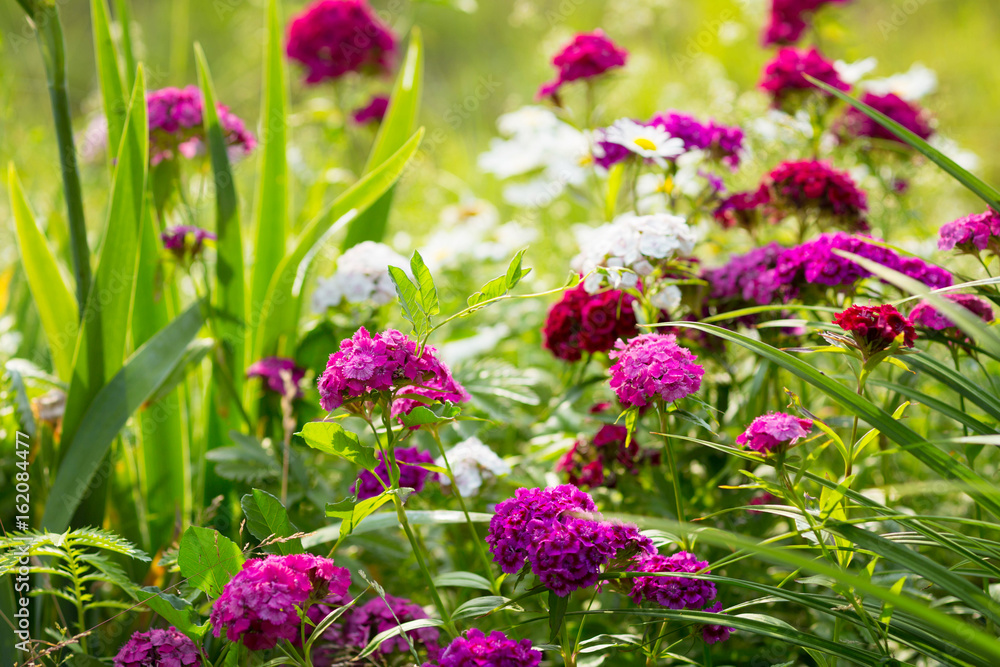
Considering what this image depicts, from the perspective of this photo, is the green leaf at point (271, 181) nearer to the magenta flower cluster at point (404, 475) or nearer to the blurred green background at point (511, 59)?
the blurred green background at point (511, 59)

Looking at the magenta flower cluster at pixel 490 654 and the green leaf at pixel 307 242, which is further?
the green leaf at pixel 307 242

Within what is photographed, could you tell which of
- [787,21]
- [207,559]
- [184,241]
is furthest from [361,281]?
[787,21]

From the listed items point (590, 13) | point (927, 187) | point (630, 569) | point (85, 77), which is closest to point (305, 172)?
point (927, 187)

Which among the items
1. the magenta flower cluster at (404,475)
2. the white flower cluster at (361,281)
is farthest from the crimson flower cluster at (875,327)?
the white flower cluster at (361,281)

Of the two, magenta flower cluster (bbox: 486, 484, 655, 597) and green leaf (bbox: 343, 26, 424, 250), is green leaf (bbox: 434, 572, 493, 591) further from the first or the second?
green leaf (bbox: 343, 26, 424, 250)

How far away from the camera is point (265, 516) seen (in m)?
1.06

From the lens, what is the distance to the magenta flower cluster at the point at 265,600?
88 cm

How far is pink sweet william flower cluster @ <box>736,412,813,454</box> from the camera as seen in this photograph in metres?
0.96

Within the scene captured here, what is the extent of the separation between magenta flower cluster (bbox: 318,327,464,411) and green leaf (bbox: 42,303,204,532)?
61cm

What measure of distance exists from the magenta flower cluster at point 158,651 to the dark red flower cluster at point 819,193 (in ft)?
4.67

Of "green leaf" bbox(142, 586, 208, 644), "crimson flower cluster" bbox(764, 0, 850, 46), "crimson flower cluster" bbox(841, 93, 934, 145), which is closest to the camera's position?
"green leaf" bbox(142, 586, 208, 644)

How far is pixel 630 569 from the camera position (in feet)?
3.44

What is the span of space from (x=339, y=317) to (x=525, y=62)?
4.47 meters

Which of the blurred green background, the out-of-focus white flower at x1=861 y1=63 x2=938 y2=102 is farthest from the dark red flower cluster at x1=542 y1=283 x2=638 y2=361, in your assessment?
the out-of-focus white flower at x1=861 y1=63 x2=938 y2=102
